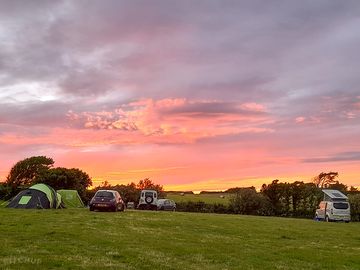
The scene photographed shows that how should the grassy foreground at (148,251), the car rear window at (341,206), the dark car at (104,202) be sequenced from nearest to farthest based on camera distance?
the grassy foreground at (148,251), the dark car at (104,202), the car rear window at (341,206)

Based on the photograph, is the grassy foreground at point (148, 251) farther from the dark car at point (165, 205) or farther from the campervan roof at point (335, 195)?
the dark car at point (165, 205)

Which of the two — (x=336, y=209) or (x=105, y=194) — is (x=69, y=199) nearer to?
(x=105, y=194)

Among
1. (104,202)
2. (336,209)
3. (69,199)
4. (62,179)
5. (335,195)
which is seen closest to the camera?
(104,202)

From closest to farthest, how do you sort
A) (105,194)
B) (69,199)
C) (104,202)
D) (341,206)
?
(104,202), (105,194), (341,206), (69,199)

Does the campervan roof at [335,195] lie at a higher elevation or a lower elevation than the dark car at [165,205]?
higher

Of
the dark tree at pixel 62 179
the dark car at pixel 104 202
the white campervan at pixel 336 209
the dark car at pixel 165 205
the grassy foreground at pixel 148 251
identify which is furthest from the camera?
the dark tree at pixel 62 179

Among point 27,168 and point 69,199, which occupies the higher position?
point 27,168

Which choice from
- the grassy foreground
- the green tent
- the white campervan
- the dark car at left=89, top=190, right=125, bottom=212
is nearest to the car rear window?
the white campervan

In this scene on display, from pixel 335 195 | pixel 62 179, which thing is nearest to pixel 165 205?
pixel 62 179

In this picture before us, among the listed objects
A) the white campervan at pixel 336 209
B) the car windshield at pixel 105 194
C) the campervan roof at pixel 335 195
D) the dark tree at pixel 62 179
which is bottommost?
the white campervan at pixel 336 209

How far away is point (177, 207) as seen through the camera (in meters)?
80.2

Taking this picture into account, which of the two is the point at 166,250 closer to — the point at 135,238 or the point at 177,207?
the point at 135,238

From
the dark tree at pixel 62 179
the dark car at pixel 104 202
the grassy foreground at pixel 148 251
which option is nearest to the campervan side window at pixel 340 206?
the dark car at pixel 104 202

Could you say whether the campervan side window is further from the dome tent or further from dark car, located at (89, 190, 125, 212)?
the dome tent
